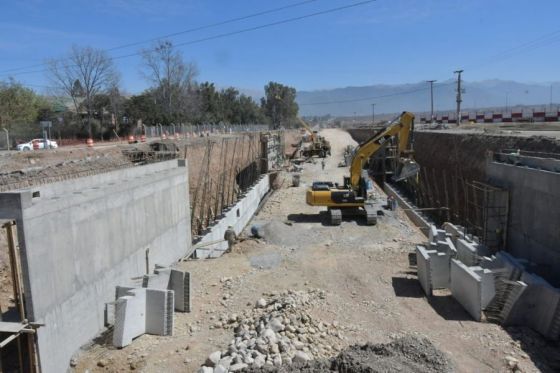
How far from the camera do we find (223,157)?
32.6 m

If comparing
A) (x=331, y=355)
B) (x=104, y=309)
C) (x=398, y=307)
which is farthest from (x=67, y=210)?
(x=398, y=307)

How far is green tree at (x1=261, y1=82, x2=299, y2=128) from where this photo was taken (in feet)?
370

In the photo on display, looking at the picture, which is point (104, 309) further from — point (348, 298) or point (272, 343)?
point (348, 298)

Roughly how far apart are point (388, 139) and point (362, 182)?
7.49 feet

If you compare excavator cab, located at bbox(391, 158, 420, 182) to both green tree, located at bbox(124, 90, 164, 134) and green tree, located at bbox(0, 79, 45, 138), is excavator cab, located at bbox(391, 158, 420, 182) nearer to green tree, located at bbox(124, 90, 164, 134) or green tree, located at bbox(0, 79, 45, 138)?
green tree, located at bbox(0, 79, 45, 138)

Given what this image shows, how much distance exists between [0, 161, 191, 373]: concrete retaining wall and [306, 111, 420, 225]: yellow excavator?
8354mm

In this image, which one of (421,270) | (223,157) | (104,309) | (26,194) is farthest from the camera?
(223,157)

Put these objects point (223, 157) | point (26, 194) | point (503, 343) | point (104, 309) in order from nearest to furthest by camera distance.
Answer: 1. point (26, 194)
2. point (503, 343)
3. point (104, 309)
4. point (223, 157)

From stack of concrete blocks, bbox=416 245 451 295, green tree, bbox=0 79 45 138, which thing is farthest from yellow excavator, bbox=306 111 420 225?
green tree, bbox=0 79 45 138

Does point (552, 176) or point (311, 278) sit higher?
point (552, 176)

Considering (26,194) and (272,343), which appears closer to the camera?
(26,194)

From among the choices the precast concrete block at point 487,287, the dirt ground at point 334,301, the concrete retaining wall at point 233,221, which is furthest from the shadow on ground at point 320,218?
the precast concrete block at point 487,287

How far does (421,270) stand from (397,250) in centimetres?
402

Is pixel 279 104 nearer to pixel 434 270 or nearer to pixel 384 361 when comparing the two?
pixel 434 270
